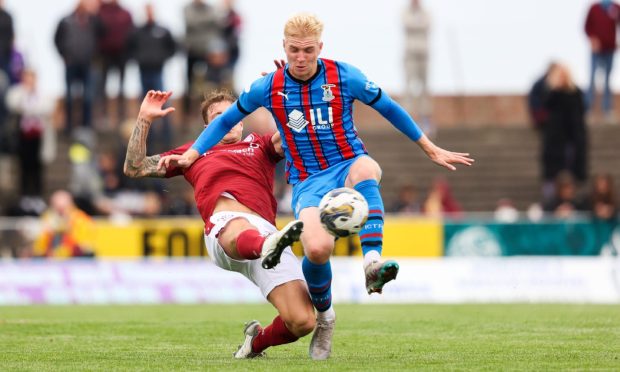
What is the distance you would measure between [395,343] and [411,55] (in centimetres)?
1355

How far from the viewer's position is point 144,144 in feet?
33.0

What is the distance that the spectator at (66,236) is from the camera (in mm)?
20281

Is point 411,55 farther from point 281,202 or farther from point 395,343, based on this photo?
point 395,343

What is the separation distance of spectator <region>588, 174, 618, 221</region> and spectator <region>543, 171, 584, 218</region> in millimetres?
488

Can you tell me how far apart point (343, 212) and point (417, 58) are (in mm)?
15526

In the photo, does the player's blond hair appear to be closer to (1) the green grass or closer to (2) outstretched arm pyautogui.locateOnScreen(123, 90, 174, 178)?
(2) outstretched arm pyautogui.locateOnScreen(123, 90, 174, 178)

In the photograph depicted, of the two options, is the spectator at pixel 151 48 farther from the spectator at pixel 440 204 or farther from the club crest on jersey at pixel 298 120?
the club crest on jersey at pixel 298 120

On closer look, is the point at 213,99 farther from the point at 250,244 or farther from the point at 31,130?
the point at 31,130

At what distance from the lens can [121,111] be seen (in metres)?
25.0

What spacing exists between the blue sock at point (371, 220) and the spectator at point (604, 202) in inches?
455

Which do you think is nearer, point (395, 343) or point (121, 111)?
point (395, 343)

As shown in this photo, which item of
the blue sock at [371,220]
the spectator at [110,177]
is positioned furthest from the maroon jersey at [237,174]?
the spectator at [110,177]

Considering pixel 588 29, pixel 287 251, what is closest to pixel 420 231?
pixel 588 29

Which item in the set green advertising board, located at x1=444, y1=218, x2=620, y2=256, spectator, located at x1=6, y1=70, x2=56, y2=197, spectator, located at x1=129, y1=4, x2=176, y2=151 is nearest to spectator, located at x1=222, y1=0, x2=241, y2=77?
spectator, located at x1=129, y1=4, x2=176, y2=151
